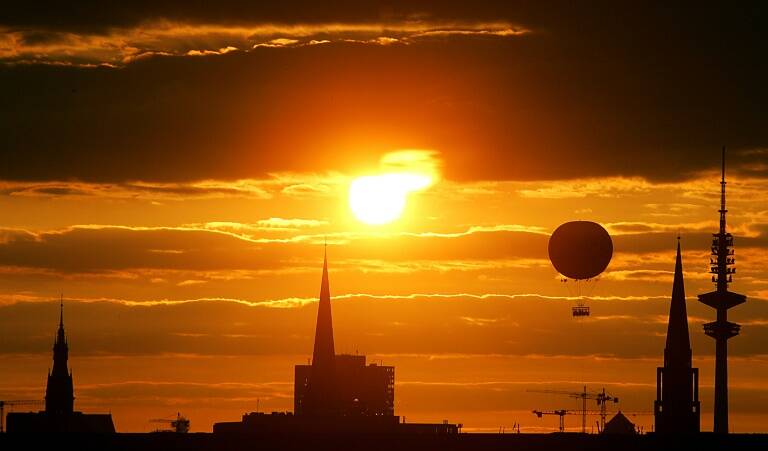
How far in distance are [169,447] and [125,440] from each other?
403 cm

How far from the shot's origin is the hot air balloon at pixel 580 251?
180 meters

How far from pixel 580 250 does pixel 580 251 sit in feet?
0.30

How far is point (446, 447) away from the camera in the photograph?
579ft

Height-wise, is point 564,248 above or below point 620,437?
above

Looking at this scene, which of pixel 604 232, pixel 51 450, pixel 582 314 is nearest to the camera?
pixel 51 450

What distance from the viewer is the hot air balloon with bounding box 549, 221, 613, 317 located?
7106 inches

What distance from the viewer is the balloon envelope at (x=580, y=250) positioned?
18050 cm

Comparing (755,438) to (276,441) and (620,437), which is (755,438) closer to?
(620,437)

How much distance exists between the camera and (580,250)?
180500mm

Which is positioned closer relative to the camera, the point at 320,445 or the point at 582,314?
the point at 320,445

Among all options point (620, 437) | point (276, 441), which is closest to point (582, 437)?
point (620, 437)

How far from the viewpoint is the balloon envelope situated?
18050 cm

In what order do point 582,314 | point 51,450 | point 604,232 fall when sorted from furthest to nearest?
point 582,314 < point 604,232 < point 51,450

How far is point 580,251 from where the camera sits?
180500mm
